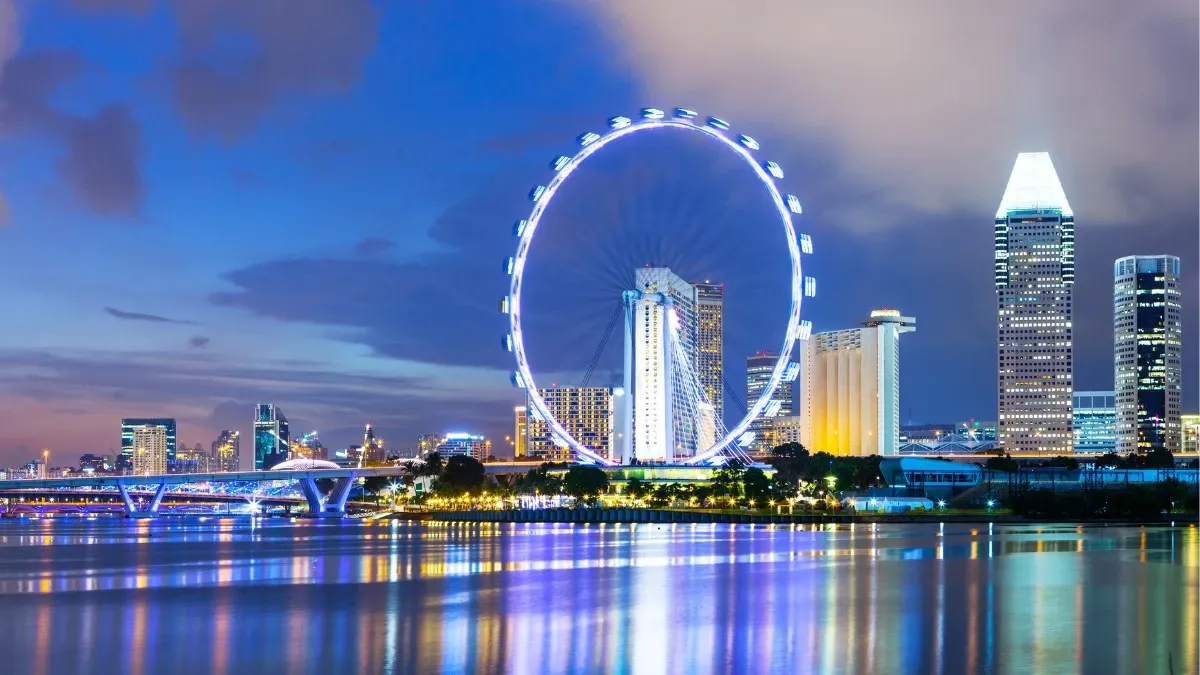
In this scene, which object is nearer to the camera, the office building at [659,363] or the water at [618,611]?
the water at [618,611]

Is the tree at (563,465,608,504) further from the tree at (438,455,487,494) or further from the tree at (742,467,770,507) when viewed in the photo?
the tree at (438,455,487,494)

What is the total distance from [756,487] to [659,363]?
25.1 meters

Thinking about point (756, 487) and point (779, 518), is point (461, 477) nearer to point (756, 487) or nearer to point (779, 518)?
point (756, 487)

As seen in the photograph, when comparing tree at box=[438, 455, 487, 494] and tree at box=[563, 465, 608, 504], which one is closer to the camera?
tree at box=[563, 465, 608, 504]

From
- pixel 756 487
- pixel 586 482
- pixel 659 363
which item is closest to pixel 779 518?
pixel 756 487

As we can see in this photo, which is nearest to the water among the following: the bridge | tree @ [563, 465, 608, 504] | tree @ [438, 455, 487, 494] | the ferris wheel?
the ferris wheel

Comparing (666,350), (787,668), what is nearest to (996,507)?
(666,350)

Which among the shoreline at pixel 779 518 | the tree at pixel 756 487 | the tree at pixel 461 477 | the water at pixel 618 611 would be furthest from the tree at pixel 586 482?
Result: the water at pixel 618 611

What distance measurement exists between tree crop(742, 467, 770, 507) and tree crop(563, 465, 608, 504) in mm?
15886

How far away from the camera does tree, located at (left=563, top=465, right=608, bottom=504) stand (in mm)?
146750

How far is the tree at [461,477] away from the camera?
166 meters

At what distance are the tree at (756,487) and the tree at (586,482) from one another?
15.9 m

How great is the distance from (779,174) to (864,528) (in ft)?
94.5

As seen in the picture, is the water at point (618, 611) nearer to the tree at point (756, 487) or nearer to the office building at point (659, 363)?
the office building at point (659, 363)
